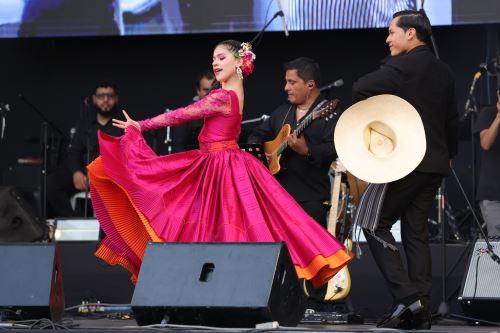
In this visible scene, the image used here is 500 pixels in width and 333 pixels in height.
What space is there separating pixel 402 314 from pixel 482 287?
4.10ft

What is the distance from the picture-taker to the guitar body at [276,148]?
708 centimetres

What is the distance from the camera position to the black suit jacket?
5801 millimetres

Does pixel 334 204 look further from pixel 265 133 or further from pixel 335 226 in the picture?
pixel 265 133

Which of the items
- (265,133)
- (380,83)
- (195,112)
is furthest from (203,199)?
(265,133)

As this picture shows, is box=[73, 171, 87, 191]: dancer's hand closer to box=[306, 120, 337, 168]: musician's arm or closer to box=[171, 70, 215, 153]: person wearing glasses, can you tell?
box=[171, 70, 215, 153]: person wearing glasses

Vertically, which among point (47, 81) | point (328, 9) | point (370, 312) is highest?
point (328, 9)

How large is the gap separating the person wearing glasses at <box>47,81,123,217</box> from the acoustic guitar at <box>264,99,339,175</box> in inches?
108

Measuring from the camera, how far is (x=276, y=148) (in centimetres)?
712

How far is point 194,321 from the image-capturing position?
16.0 feet

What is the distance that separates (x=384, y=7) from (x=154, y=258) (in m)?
4.23

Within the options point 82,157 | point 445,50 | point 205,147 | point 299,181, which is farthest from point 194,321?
point 445,50

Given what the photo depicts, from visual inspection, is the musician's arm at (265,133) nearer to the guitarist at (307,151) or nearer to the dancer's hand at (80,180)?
the guitarist at (307,151)

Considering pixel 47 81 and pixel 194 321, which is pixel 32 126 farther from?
pixel 194 321

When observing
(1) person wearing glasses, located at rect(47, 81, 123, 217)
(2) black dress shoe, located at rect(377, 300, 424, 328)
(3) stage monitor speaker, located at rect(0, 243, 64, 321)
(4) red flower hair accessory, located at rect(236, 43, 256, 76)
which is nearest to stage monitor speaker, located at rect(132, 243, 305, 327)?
(3) stage monitor speaker, located at rect(0, 243, 64, 321)
